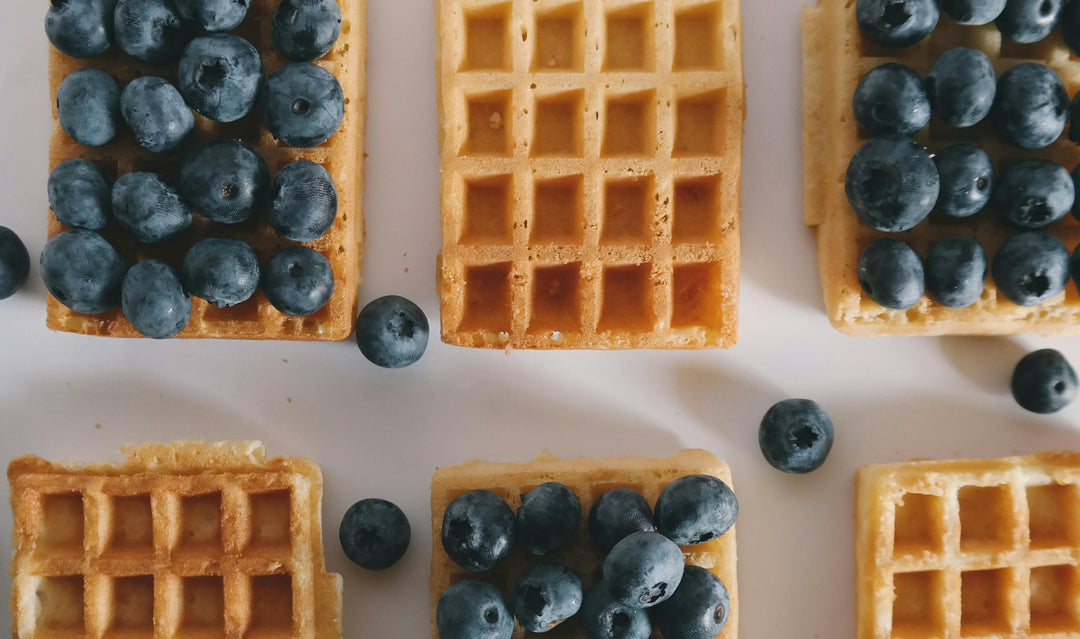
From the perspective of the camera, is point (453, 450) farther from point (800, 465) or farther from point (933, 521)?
point (933, 521)

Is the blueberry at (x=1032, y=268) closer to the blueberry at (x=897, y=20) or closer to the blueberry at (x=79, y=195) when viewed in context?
the blueberry at (x=897, y=20)

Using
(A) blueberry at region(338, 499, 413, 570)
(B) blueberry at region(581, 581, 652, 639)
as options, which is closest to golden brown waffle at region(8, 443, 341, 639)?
(A) blueberry at region(338, 499, 413, 570)

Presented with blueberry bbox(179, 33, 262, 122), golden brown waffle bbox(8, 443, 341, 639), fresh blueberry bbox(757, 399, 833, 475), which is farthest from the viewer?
fresh blueberry bbox(757, 399, 833, 475)

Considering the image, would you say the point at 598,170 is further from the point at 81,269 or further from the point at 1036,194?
the point at 81,269

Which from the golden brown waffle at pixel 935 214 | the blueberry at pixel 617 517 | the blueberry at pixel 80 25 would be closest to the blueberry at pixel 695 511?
the blueberry at pixel 617 517

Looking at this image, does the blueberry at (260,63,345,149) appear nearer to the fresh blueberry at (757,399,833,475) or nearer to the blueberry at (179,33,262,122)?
the blueberry at (179,33,262,122)
